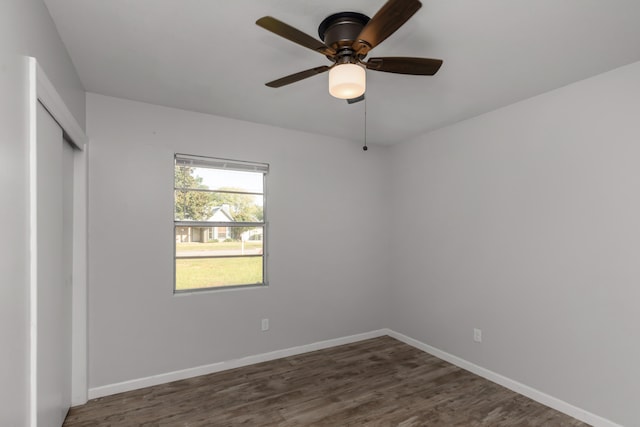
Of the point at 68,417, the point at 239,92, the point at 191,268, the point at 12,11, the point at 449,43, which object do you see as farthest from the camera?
the point at 191,268

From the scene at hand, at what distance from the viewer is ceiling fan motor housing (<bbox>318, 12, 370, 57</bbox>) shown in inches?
69.7

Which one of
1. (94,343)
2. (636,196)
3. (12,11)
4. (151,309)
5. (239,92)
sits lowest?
(94,343)

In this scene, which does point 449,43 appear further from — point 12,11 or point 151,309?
point 151,309

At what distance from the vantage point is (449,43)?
2090 mm

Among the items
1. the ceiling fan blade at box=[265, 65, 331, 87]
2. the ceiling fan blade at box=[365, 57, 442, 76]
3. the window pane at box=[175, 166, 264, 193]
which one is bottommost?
the window pane at box=[175, 166, 264, 193]

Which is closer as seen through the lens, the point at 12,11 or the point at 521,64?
the point at 12,11

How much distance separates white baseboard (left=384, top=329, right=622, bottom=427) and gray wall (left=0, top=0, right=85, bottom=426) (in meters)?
3.39

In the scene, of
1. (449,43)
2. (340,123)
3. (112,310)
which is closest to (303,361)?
(112,310)

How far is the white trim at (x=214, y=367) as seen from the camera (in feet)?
9.48

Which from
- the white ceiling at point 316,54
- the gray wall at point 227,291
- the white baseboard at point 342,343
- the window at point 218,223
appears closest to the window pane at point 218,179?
the window at point 218,223

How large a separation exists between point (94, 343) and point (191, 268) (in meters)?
0.96

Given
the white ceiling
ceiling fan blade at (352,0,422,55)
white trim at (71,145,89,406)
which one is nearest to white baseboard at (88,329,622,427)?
white trim at (71,145,89,406)

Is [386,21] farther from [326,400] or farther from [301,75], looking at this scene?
[326,400]

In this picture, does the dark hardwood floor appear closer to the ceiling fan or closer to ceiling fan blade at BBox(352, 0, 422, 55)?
the ceiling fan
